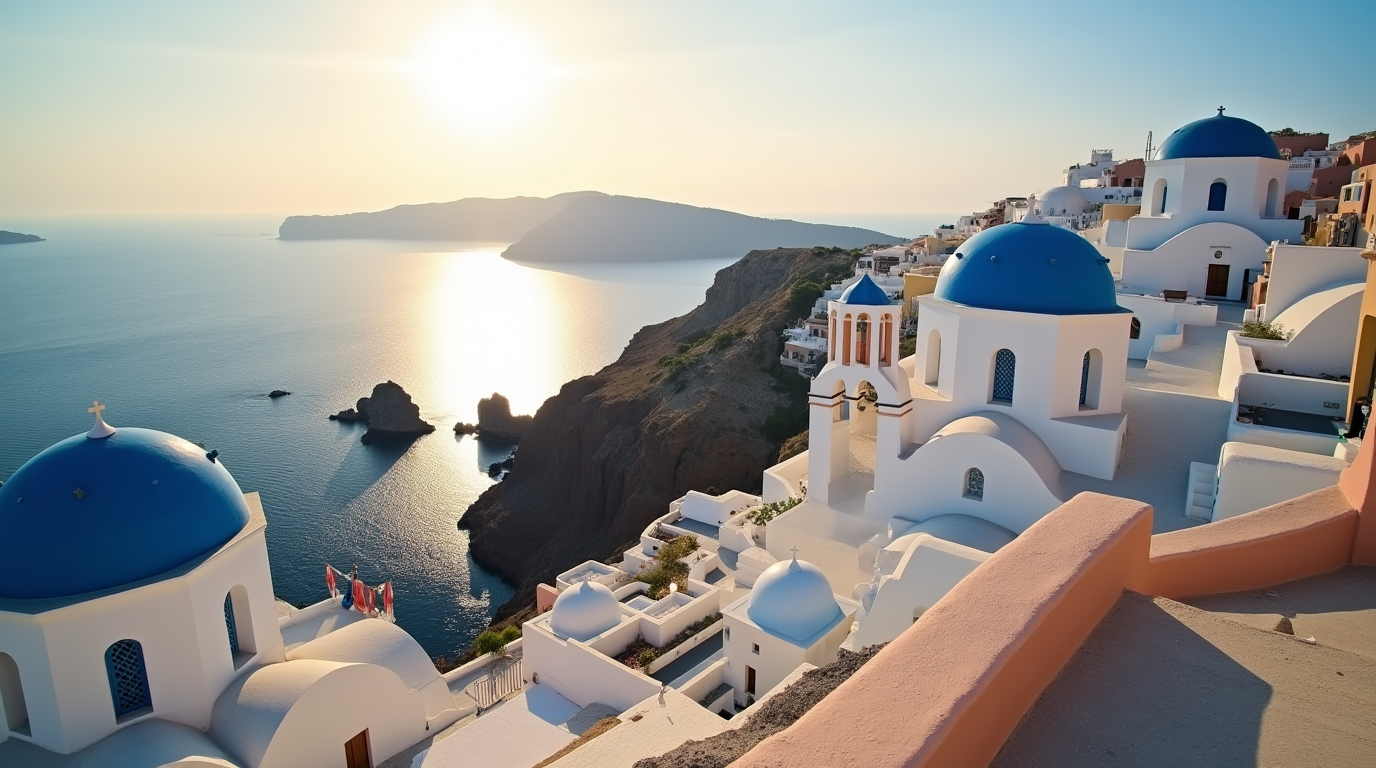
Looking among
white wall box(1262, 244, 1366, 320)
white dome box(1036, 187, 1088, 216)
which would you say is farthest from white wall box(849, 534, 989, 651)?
white dome box(1036, 187, 1088, 216)

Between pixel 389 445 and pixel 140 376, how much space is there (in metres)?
27.8

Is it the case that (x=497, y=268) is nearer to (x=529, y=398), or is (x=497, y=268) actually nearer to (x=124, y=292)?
(x=124, y=292)

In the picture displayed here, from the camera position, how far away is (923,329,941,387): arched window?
587 inches

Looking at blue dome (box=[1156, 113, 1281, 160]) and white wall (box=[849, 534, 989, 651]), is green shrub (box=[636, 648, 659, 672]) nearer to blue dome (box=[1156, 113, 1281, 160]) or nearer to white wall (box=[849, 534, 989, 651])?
white wall (box=[849, 534, 989, 651])

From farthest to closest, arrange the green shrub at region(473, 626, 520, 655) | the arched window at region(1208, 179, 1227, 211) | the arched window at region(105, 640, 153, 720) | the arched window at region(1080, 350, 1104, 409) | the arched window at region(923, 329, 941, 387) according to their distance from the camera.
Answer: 1. the arched window at region(1208, 179, 1227, 211)
2. the green shrub at region(473, 626, 520, 655)
3. the arched window at region(923, 329, 941, 387)
4. the arched window at region(1080, 350, 1104, 409)
5. the arched window at region(105, 640, 153, 720)

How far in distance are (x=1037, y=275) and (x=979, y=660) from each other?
36.1 ft

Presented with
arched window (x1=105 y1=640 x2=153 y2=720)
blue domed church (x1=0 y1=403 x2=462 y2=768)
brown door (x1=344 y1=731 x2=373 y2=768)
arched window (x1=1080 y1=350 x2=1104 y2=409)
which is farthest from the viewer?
arched window (x1=1080 y1=350 x2=1104 y2=409)

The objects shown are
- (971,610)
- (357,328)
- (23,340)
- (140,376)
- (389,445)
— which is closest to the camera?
(971,610)

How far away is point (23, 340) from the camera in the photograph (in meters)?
76.4

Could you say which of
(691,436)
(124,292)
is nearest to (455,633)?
(691,436)

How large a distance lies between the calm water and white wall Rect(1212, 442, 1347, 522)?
83.8ft

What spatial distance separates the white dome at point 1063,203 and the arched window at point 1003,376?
25.3 meters

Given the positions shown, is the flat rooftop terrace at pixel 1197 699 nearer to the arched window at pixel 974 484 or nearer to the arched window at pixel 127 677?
the arched window at pixel 974 484

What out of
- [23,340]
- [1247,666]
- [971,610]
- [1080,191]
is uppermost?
[1080,191]
